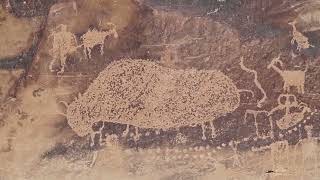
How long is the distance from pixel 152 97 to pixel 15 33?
2.12 ft

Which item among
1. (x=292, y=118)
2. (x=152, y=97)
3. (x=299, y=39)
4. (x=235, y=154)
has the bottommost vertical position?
(x=235, y=154)

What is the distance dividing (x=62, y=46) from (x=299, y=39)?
1.02 meters

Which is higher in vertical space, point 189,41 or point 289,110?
point 189,41

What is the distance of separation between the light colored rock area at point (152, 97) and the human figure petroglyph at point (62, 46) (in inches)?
6.5

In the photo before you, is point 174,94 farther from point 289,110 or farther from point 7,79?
point 7,79

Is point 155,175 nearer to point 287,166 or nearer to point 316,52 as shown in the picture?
point 287,166

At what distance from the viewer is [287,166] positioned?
3.78 m

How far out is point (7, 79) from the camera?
3.76 metres

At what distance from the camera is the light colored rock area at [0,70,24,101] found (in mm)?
3756

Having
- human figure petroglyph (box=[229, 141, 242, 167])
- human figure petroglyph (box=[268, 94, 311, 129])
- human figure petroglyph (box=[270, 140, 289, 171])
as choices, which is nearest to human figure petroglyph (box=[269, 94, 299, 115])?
human figure petroglyph (box=[268, 94, 311, 129])

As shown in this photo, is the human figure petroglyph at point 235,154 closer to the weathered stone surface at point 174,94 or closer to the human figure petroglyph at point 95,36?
the weathered stone surface at point 174,94

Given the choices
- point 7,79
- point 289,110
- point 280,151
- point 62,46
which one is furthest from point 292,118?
point 7,79

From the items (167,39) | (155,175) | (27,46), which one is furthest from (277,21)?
(27,46)

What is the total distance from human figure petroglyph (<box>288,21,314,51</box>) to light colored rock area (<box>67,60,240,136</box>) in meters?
0.33
